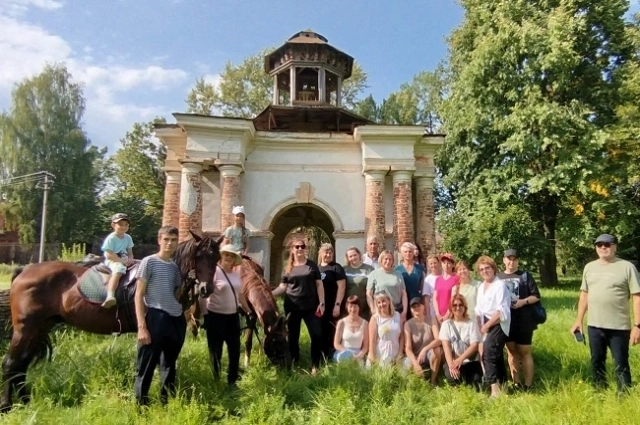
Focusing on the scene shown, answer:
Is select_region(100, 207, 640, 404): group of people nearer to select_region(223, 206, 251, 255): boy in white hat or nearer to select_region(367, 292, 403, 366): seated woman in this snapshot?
select_region(367, 292, 403, 366): seated woman

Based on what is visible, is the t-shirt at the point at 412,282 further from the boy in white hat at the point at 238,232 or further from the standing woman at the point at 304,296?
the boy in white hat at the point at 238,232

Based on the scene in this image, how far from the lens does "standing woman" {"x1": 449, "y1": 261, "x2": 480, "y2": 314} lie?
582cm

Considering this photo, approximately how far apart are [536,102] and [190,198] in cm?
1101

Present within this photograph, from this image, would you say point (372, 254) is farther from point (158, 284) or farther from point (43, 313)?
point (43, 313)

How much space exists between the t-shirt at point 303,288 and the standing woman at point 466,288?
1705 mm

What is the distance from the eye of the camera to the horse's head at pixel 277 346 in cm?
587

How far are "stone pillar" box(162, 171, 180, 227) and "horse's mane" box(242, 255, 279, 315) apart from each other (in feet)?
21.3

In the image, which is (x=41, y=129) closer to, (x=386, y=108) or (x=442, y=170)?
(x=386, y=108)

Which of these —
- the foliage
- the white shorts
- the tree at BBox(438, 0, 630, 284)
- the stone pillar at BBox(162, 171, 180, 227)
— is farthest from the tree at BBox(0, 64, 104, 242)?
the white shorts

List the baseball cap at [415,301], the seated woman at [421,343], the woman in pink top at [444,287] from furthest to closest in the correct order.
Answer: the woman in pink top at [444,287]
the baseball cap at [415,301]
the seated woman at [421,343]

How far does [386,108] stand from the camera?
30141 millimetres

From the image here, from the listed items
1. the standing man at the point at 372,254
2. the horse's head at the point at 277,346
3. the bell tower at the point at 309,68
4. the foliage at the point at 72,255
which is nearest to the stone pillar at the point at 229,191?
the bell tower at the point at 309,68

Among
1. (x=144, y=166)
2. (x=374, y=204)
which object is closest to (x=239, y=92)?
(x=144, y=166)

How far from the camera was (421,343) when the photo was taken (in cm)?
589
